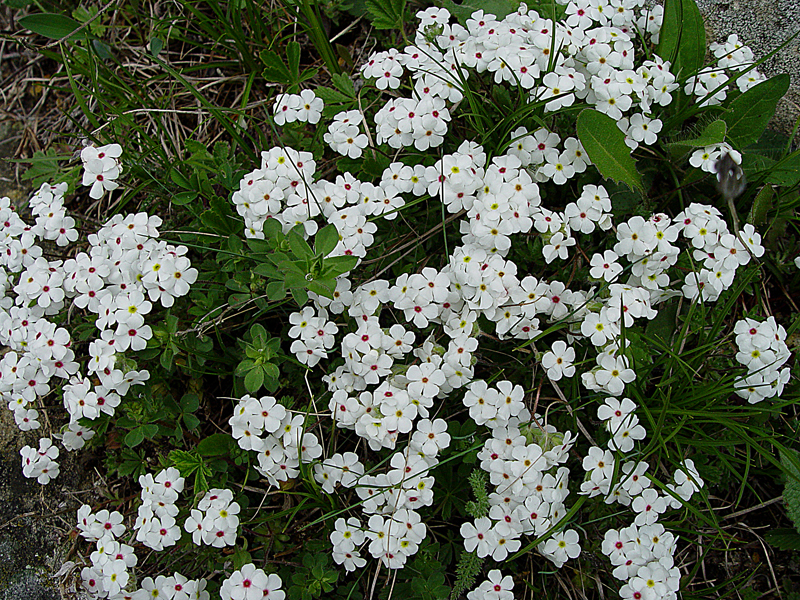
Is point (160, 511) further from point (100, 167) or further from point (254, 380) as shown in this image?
point (100, 167)

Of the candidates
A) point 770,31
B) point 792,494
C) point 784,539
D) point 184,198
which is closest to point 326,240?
point 184,198

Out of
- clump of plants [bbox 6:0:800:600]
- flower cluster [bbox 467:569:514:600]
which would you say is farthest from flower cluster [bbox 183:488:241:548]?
flower cluster [bbox 467:569:514:600]

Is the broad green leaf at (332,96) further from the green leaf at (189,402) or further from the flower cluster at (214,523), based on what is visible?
the flower cluster at (214,523)

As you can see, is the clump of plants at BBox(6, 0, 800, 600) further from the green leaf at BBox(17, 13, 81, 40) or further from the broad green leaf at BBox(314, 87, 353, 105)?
the green leaf at BBox(17, 13, 81, 40)

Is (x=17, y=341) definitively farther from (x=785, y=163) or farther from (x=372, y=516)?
(x=785, y=163)

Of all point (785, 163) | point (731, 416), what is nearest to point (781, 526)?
point (731, 416)
